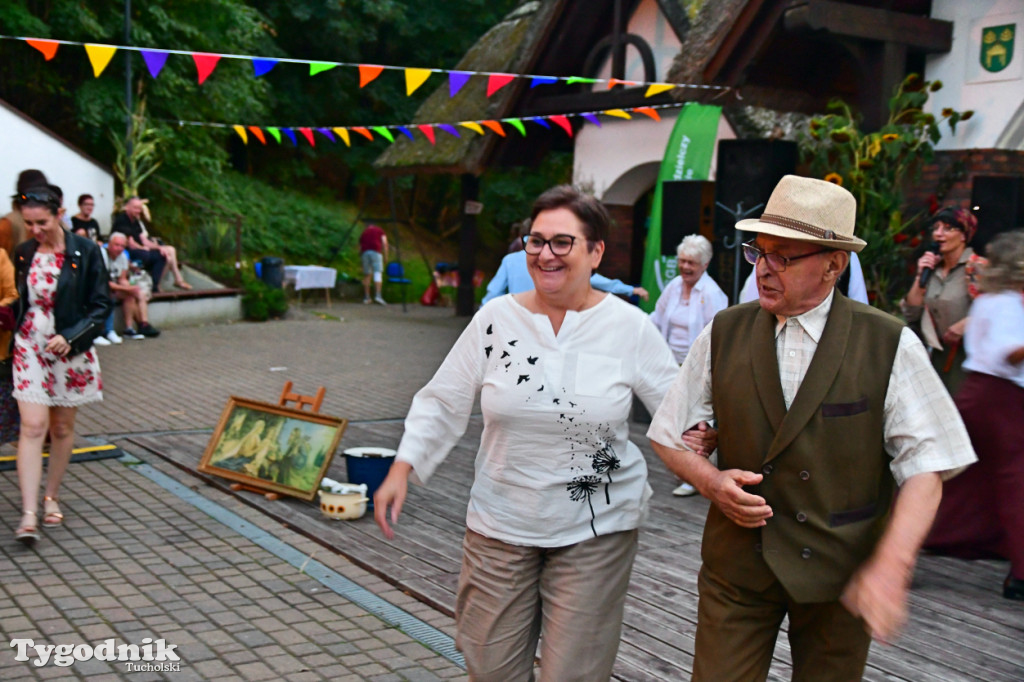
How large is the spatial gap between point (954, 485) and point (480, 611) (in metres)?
3.44

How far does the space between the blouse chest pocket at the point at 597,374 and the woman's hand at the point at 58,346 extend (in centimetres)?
366

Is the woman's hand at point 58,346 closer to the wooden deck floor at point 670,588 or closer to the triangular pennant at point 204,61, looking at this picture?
the wooden deck floor at point 670,588

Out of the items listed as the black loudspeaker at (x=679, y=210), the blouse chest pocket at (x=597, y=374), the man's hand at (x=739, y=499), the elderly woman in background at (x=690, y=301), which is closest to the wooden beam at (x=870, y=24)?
the black loudspeaker at (x=679, y=210)

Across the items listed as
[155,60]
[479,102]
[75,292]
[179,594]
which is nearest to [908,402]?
[179,594]

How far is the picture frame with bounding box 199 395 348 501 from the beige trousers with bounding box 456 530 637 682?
360cm

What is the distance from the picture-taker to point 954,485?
551 centimetres

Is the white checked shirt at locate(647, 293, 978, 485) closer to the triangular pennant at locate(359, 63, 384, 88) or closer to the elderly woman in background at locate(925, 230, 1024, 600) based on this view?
the elderly woman in background at locate(925, 230, 1024, 600)

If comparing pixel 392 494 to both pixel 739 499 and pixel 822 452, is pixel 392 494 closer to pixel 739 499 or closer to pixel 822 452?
pixel 739 499

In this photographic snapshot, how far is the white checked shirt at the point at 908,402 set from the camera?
2504 mm

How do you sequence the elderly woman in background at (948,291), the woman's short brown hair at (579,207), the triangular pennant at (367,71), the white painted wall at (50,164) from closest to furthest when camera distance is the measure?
1. the woman's short brown hair at (579,207)
2. the elderly woman in background at (948,291)
3. the triangular pennant at (367,71)
4. the white painted wall at (50,164)

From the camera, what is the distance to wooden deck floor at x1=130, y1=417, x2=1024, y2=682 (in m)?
4.41

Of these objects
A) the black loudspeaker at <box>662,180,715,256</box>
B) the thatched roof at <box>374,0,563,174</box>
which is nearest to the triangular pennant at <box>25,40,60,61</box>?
the black loudspeaker at <box>662,180,715,256</box>

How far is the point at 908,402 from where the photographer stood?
254 cm

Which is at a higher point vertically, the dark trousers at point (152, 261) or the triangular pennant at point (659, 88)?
the triangular pennant at point (659, 88)
